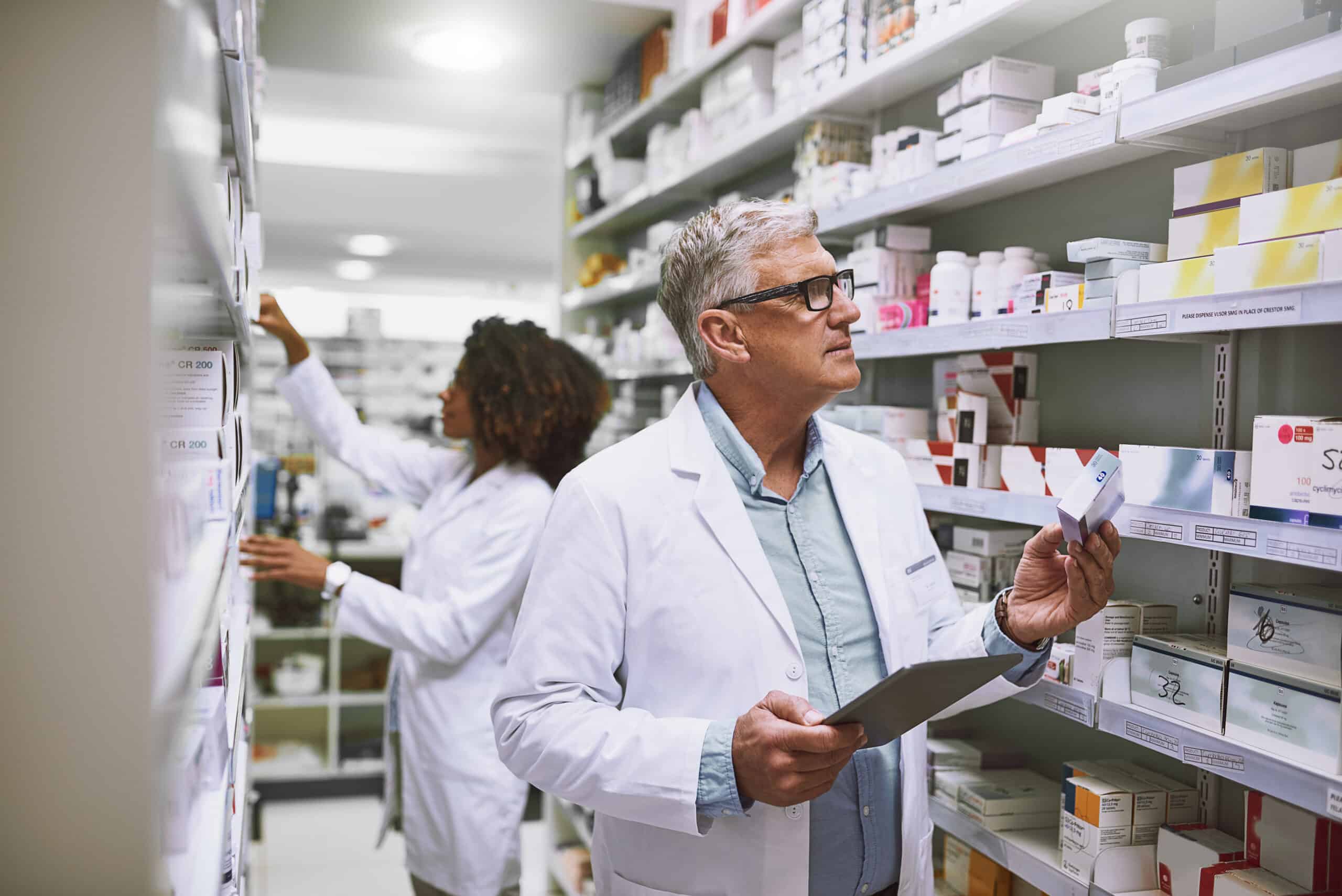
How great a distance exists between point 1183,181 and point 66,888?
5.76ft

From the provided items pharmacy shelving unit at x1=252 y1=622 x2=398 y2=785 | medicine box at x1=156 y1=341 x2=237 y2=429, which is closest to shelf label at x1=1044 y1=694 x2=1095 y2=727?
medicine box at x1=156 y1=341 x2=237 y2=429

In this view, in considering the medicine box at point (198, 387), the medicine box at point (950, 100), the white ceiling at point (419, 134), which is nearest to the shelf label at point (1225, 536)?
the medicine box at point (950, 100)

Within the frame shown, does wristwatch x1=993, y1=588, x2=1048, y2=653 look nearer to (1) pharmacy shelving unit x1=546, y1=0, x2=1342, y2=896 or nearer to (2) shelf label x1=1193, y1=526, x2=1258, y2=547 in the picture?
(1) pharmacy shelving unit x1=546, y1=0, x2=1342, y2=896

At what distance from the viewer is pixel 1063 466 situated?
73.2 inches

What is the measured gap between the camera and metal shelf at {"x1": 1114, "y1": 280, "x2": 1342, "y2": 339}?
131 cm

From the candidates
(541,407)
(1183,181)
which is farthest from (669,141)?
(1183,181)

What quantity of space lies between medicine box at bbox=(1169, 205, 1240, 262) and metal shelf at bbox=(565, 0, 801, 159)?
1505 millimetres

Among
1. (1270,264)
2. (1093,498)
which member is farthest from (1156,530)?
(1270,264)

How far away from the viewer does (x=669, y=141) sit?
3.82m

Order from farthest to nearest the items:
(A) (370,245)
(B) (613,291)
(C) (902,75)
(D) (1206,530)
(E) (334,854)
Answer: (A) (370,245) < (E) (334,854) < (B) (613,291) < (C) (902,75) < (D) (1206,530)

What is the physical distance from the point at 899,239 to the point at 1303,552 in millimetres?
1351

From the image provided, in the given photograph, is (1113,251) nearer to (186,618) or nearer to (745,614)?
(745,614)

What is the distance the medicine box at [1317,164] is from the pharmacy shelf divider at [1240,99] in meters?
0.08

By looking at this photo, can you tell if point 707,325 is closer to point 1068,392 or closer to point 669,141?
point 1068,392
